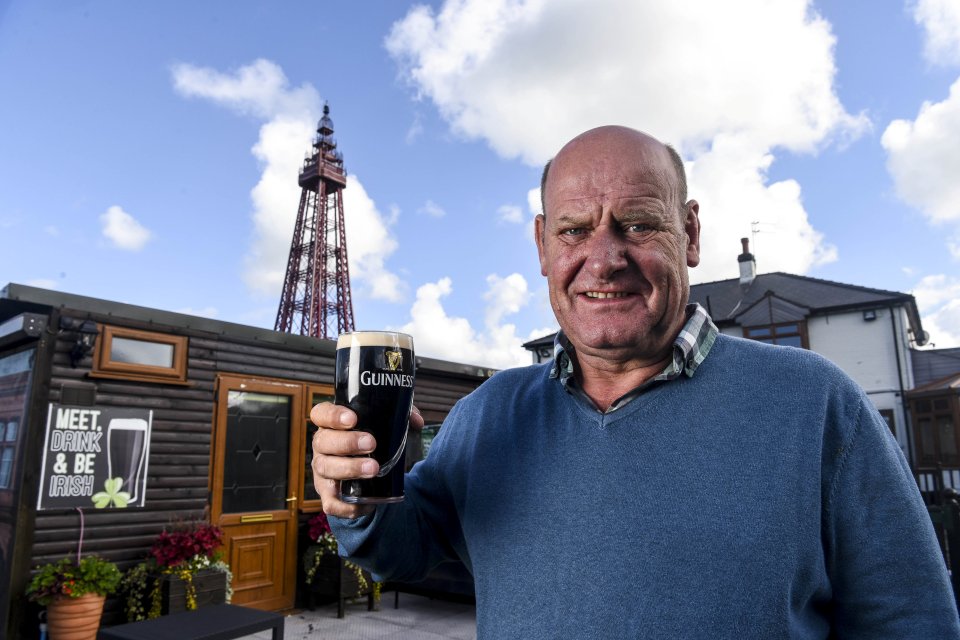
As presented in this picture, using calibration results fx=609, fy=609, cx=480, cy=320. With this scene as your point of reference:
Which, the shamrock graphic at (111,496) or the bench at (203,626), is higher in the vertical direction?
the shamrock graphic at (111,496)

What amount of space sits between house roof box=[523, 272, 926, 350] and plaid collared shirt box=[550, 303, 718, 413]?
550 inches

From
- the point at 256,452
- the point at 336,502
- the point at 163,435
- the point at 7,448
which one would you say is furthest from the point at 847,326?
the point at 336,502

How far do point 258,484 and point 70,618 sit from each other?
2.20 metres

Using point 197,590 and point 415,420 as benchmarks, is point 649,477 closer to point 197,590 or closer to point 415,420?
point 415,420

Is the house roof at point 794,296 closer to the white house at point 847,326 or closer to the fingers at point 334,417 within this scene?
the white house at point 847,326

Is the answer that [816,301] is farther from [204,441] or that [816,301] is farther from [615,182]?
[615,182]

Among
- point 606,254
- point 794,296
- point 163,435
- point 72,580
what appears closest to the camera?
point 606,254

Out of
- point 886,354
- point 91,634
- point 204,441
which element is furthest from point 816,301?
point 91,634

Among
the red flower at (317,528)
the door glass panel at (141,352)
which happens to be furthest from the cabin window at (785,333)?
the door glass panel at (141,352)

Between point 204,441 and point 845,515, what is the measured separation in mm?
6589

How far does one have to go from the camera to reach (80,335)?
552 centimetres

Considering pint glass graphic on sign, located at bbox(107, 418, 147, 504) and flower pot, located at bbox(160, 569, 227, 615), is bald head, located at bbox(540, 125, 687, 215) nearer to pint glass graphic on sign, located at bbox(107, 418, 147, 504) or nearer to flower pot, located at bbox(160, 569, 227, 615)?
flower pot, located at bbox(160, 569, 227, 615)

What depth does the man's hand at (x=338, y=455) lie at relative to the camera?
3.48 feet

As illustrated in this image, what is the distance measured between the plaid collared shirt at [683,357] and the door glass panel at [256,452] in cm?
626
